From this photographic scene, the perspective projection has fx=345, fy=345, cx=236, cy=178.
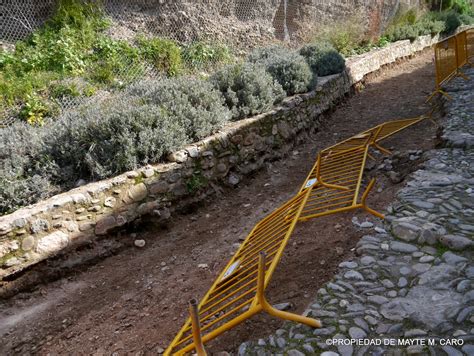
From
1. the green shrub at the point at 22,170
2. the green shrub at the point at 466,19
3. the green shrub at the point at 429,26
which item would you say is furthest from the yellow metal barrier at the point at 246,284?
the green shrub at the point at 466,19

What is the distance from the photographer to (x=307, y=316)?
78.7 inches

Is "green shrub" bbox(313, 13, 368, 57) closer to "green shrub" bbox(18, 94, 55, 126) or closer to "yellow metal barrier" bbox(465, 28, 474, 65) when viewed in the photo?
"yellow metal barrier" bbox(465, 28, 474, 65)

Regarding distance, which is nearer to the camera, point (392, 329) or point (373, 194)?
point (392, 329)

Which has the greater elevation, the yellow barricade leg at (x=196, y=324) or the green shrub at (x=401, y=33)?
the green shrub at (x=401, y=33)

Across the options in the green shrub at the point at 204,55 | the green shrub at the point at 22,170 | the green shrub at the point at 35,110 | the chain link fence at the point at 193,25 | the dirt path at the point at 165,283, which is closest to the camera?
the dirt path at the point at 165,283

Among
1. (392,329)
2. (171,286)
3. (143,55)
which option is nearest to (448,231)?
(392,329)

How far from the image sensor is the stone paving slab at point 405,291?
1.75 metres

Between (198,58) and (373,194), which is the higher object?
(198,58)

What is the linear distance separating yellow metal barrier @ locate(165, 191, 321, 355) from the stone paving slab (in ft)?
0.56

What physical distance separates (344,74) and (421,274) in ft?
22.1

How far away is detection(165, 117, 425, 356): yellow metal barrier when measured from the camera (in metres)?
1.82

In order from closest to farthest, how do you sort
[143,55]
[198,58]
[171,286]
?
[171,286] < [143,55] < [198,58]

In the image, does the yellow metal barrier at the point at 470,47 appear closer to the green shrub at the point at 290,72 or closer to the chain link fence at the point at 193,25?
the chain link fence at the point at 193,25

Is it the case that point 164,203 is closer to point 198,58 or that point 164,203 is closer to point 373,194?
point 373,194
